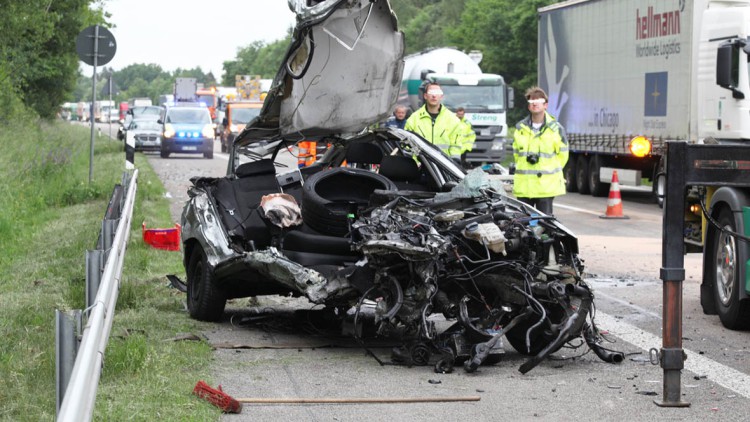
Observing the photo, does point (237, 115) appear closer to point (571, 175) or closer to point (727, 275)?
point (571, 175)

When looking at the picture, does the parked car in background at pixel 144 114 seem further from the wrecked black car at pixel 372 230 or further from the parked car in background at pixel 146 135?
the wrecked black car at pixel 372 230

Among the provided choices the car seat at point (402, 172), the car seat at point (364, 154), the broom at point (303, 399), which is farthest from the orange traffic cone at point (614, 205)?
the broom at point (303, 399)

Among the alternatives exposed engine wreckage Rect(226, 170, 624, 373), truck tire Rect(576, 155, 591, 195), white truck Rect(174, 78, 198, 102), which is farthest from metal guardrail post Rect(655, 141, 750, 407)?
white truck Rect(174, 78, 198, 102)

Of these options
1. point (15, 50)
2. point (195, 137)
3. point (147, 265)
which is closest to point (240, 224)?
point (147, 265)

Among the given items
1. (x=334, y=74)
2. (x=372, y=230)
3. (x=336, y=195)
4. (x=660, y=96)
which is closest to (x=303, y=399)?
(x=372, y=230)

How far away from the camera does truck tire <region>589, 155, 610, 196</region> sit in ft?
90.4

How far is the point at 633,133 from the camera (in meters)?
25.1

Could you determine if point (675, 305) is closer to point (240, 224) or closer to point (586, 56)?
point (240, 224)

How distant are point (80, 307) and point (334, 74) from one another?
263 cm

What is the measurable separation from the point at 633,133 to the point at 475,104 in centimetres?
892

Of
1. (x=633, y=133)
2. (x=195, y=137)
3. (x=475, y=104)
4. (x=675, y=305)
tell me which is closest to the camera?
(x=675, y=305)

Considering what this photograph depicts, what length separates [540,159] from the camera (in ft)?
40.3

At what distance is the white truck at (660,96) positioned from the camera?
32.1 feet

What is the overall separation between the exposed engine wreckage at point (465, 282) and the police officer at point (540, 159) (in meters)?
4.05
